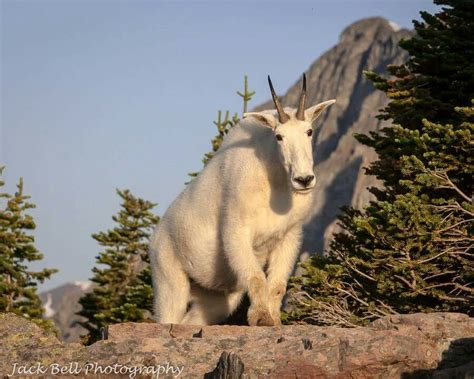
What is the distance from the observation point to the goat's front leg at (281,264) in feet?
28.7

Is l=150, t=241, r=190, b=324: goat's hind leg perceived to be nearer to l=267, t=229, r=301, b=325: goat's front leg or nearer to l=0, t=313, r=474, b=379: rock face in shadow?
l=267, t=229, r=301, b=325: goat's front leg

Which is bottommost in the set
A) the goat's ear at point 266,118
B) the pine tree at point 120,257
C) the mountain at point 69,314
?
the mountain at point 69,314

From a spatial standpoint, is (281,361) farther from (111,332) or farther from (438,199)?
Result: (438,199)

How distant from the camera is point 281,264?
8.87 m

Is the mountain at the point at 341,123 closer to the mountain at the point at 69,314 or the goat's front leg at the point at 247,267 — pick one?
the mountain at the point at 69,314

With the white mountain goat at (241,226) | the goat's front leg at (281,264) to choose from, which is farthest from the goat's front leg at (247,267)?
the goat's front leg at (281,264)

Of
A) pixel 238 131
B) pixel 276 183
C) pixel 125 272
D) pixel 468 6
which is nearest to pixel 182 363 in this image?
pixel 276 183

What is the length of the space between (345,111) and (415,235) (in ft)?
373

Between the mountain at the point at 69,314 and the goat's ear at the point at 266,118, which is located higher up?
the goat's ear at the point at 266,118

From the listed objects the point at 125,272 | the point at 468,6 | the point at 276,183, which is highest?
the point at 468,6

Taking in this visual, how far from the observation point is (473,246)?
391 inches

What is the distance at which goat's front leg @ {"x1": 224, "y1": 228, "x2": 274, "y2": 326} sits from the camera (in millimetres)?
8273

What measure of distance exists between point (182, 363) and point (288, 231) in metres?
2.72

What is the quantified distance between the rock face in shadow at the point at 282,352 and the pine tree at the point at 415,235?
3256 mm
